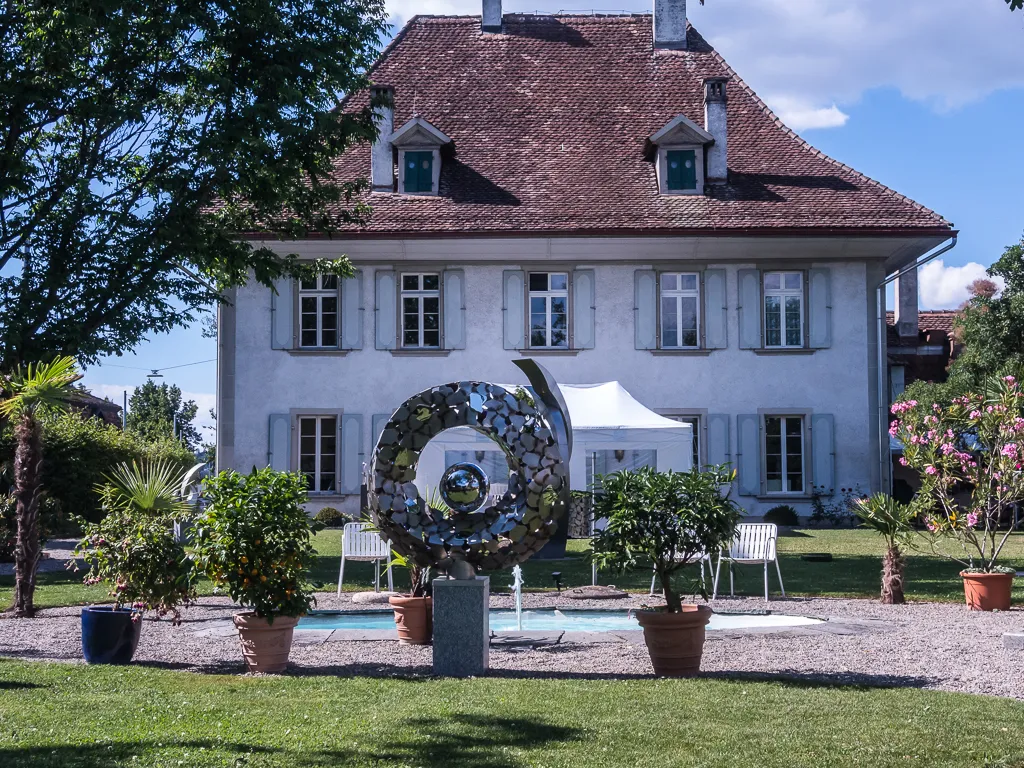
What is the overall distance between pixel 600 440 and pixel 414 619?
10.3m

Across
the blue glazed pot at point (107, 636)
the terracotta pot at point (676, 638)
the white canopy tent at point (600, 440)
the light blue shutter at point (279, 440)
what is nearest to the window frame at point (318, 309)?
the light blue shutter at point (279, 440)

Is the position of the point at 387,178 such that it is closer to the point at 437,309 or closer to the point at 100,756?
the point at 437,309

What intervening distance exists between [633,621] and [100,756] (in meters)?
6.74

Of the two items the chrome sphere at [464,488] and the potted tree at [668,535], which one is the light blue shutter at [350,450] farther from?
the potted tree at [668,535]

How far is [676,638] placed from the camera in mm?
8062

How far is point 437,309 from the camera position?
2530 cm

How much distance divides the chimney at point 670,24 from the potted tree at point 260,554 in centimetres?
2271

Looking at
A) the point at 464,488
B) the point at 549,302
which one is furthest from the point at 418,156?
the point at 464,488

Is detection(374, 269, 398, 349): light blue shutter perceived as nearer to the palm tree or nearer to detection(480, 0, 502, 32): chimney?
detection(480, 0, 502, 32): chimney

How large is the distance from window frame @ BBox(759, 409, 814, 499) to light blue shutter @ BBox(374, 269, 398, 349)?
292 inches

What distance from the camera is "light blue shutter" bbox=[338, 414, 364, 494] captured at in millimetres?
25078

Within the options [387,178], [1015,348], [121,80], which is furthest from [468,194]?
[121,80]

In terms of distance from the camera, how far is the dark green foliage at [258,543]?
8312 millimetres

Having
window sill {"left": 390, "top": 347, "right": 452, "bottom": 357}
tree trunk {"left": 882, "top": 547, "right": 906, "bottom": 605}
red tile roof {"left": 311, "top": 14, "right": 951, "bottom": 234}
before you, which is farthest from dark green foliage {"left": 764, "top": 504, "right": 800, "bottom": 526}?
tree trunk {"left": 882, "top": 547, "right": 906, "bottom": 605}
